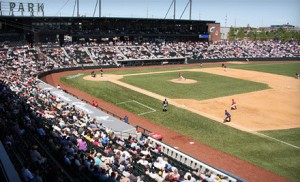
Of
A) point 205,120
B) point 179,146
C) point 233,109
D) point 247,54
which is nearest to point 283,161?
point 179,146

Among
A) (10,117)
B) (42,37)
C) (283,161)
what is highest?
(42,37)

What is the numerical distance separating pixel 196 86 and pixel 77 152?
2837 cm

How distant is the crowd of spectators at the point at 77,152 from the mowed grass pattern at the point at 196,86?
1730 cm

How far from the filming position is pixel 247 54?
7269cm

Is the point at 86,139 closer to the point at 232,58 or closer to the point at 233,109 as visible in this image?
the point at 233,109

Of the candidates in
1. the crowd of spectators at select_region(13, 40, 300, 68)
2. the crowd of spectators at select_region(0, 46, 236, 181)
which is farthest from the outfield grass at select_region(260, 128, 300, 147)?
the crowd of spectators at select_region(13, 40, 300, 68)

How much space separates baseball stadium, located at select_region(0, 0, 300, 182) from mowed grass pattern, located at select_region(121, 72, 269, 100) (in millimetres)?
138

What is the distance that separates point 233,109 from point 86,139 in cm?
1728

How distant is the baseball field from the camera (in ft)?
62.9

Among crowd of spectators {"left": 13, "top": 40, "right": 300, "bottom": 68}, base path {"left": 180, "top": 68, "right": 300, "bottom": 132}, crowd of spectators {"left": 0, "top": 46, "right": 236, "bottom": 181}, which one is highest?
crowd of spectators {"left": 13, "top": 40, "right": 300, "bottom": 68}

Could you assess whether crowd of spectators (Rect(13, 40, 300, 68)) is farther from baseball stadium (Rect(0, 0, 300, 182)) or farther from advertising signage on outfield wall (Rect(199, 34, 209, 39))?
advertising signage on outfield wall (Rect(199, 34, 209, 39))

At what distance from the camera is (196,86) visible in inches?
1529

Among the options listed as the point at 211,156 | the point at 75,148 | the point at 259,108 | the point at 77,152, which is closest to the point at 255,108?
the point at 259,108

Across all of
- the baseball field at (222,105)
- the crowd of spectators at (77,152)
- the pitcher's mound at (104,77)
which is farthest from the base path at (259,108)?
the pitcher's mound at (104,77)
